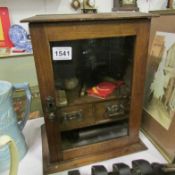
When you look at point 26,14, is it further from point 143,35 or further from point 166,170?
point 166,170

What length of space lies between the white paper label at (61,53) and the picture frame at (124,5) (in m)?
0.59

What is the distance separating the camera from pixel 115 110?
62cm

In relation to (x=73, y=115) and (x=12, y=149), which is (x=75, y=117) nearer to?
(x=73, y=115)

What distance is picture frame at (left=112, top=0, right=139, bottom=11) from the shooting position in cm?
98

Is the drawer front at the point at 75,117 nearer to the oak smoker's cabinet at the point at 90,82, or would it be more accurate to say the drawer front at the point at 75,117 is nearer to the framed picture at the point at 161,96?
the oak smoker's cabinet at the point at 90,82

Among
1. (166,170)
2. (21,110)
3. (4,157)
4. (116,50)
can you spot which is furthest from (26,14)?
(166,170)

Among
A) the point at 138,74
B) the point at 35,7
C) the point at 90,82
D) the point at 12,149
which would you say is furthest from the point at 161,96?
the point at 35,7

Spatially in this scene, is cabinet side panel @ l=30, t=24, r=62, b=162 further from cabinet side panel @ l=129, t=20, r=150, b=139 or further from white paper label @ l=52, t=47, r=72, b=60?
cabinet side panel @ l=129, t=20, r=150, b=139

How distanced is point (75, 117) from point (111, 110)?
4.8 inches

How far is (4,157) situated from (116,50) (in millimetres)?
466

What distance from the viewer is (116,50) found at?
0.58 metres

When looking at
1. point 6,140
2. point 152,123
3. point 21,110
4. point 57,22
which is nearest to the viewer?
point 6,140

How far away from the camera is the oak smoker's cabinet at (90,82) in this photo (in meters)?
0.47

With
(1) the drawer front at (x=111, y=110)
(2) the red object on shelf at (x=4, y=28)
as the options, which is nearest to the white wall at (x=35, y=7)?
(2) the red object on shelf at (x=4, y=28)
